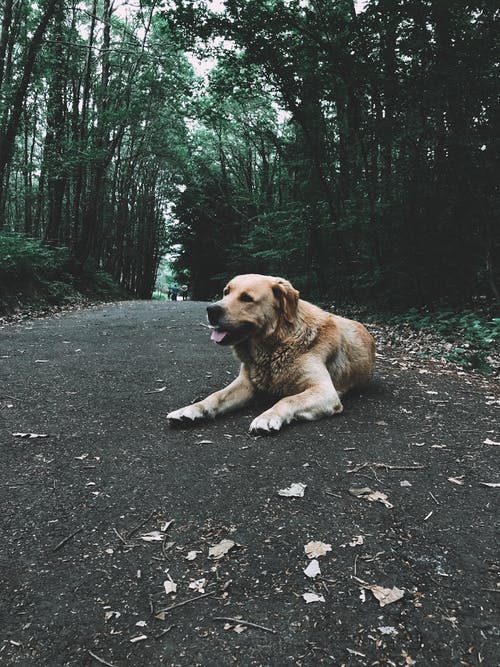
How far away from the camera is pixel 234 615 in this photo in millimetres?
1480

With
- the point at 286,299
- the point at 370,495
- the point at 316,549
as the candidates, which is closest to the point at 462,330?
the point at 286,299

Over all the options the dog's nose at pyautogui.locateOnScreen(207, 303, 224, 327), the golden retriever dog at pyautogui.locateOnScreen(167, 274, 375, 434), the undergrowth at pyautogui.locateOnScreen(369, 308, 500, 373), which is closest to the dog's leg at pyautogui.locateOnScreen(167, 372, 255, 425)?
the golden retriever dog at pyautogui.locateOnScreen(167, 274, 375, 434)

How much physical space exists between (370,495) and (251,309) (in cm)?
172

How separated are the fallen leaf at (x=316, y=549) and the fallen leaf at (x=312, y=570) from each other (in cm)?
5

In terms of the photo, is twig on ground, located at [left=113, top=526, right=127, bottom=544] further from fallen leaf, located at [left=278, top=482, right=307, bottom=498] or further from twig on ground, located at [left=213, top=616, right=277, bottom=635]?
fallen leaf, located at [left=278, top=482, right=307, bottom=498]

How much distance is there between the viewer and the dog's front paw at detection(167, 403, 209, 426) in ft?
10.9

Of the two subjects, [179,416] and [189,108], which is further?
[189,108]

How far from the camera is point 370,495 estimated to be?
7.53 ft

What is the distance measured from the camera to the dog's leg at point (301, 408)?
122 inches

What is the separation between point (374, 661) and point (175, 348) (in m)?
5.88

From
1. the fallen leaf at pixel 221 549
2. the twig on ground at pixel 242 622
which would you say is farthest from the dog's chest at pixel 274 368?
Result: the twig on ground at pixel 242 622

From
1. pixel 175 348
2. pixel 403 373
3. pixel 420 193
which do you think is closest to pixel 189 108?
pixel 420 193

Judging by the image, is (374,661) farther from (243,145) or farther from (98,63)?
(243,145)

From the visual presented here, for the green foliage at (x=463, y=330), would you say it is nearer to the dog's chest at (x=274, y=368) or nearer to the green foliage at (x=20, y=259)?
the dog's chest at (x=274, y=368)
